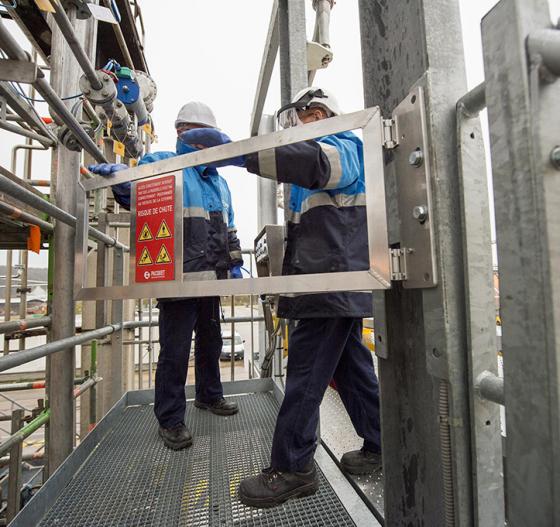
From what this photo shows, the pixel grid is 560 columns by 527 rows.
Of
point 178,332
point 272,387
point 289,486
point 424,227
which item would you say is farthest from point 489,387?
point 272,387

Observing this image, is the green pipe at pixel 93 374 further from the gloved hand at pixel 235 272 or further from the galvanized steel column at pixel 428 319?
the galvanized steel column at pixel 428 319

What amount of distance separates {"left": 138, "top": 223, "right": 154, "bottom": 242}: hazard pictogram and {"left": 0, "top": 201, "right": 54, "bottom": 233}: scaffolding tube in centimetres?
64

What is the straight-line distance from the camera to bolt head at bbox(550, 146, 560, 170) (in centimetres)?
45

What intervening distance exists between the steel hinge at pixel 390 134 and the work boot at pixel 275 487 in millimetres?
1376

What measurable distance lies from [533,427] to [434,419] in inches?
12.2

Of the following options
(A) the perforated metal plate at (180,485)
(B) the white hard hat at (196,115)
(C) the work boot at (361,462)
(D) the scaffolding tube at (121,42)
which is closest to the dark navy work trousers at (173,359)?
(A) the perforated metal plate at (180,485)

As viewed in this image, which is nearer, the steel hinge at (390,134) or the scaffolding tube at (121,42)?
the steel hinge at (390,134)

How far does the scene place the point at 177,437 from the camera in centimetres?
187

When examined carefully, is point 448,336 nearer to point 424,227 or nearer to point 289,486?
point 424,227

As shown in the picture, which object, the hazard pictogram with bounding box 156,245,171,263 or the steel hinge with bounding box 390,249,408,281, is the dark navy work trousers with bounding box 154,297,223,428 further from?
the steel hinge with bounding box 390,249,408,281

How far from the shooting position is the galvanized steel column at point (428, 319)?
26.0 inches

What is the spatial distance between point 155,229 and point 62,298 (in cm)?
103

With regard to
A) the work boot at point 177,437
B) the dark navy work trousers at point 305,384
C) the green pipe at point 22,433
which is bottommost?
the work boot at point 177,437

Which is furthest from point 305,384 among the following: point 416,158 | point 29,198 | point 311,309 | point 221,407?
point 29,198
